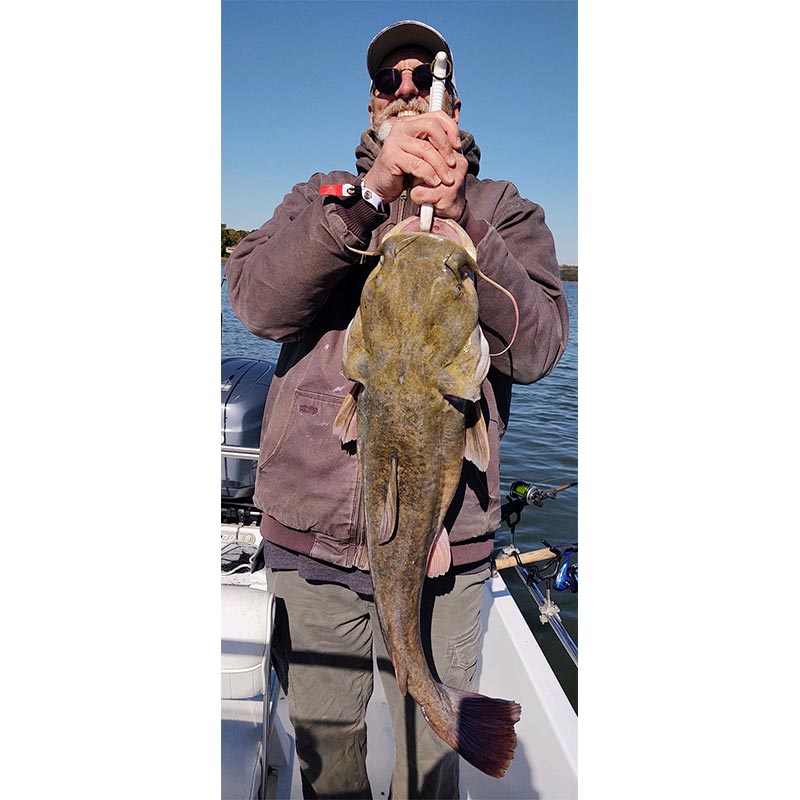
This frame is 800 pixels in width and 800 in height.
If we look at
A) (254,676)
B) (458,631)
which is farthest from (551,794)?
(254,676)

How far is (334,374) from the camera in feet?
7.18

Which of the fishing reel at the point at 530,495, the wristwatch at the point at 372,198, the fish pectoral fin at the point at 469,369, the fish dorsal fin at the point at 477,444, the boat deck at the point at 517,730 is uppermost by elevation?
the wristwatch at the point at 372,198

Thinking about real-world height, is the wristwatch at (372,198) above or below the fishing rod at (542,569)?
above

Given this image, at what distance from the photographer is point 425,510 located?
1.86 meters

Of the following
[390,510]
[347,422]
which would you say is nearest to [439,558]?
[390,510]

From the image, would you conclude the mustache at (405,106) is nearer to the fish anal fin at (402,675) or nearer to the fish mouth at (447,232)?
the fish mouth at (447,232)

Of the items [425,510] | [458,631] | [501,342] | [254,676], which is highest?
[501,342]

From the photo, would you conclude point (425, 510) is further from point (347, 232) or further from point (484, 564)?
point (347, 232)

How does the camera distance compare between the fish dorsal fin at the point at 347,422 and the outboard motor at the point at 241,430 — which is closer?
the fish dorsal fin at the point at 347,422

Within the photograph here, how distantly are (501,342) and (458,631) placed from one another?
1223 mm

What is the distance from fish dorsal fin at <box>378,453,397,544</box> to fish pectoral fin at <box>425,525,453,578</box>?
0.17 metres

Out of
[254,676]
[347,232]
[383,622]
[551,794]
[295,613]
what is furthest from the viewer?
[551,794]

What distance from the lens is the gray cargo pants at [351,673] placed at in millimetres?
2389

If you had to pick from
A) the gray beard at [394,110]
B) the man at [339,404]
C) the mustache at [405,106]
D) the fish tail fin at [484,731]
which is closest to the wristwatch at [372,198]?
the man at [339,404]
